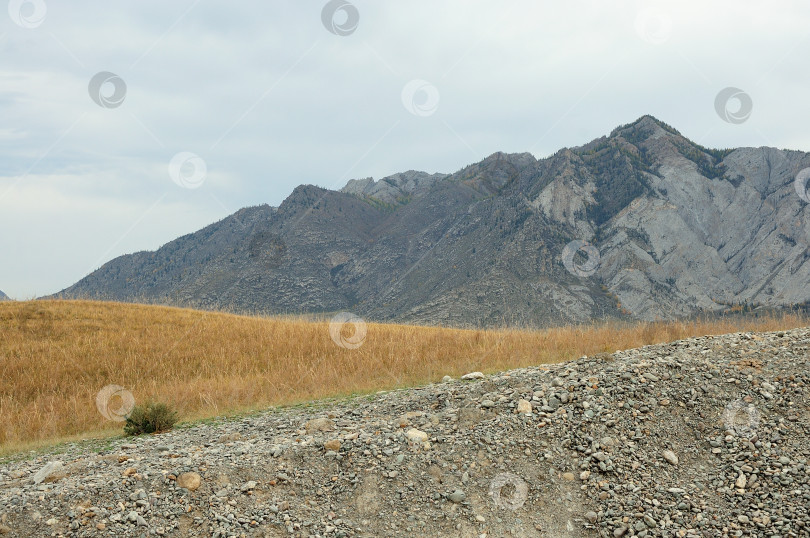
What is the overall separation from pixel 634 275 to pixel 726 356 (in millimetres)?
70072

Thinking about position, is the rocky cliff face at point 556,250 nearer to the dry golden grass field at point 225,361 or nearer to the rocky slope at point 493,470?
the dry golden grass field at point 225,361

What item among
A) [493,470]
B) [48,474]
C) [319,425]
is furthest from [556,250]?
[48,474]

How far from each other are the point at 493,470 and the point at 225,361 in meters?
10.5

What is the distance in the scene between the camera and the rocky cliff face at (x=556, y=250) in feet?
224

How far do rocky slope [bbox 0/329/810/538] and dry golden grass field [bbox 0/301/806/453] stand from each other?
3033 mm

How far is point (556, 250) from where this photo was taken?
3054 inches

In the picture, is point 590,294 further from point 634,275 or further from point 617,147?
point 617,147

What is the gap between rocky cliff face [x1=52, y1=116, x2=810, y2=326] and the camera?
2689 inches

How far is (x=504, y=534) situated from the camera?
4570mm

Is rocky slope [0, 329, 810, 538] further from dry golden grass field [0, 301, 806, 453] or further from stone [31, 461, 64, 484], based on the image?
dry golden grass field [0, 301, 806, 453]

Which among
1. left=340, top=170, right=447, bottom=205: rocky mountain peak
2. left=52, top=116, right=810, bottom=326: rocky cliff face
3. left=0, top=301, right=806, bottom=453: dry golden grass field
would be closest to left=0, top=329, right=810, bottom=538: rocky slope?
Result: left=0, top=301, right=806, bottom=453: dry golden grass field

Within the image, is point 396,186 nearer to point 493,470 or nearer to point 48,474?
point 48,474

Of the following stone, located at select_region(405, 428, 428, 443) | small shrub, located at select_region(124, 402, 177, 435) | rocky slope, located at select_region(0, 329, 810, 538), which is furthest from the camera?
small shrub, located at select_region(124, 402, 177, 435)

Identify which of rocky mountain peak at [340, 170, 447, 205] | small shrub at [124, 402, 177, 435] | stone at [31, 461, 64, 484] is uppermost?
rocky mountain peak at [340, 170, 447, 205]
